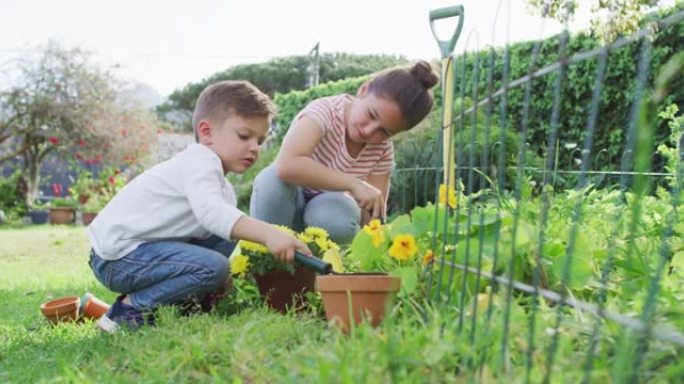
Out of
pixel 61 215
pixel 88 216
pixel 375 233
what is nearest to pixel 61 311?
pixel 375 233

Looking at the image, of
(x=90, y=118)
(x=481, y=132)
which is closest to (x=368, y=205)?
(x=481, y=132)

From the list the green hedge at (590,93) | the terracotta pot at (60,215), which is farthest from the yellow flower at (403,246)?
the terracotta pot at (60,215)

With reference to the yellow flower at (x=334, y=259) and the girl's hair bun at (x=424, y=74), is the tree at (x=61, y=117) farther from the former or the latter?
the yellow flower at (x=334, y=259)

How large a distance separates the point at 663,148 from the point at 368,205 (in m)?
1.35

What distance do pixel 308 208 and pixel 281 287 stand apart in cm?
67

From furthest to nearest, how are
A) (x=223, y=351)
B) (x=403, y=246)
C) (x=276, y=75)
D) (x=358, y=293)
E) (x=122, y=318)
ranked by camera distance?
(x=276, y=75), (x=122, y=318), (x=403, y=246), (x=358, y=293), (x=223, y=351)

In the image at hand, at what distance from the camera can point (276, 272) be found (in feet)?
8.71

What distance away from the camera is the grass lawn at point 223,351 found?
53.8 inches

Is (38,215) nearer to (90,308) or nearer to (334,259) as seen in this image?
(90,308)

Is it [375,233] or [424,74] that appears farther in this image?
[424,74]

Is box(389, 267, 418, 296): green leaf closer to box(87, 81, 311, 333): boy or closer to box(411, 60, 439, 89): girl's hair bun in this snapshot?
box(87, 81, 311, 333): boy

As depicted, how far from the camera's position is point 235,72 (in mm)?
30828

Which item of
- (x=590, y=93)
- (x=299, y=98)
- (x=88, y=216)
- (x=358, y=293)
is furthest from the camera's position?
(x=299, y=98)

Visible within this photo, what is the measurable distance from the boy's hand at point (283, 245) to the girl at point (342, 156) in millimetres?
549
